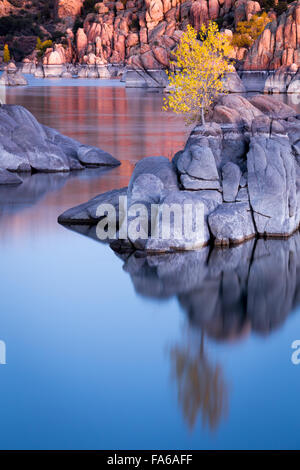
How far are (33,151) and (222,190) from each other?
346 inches

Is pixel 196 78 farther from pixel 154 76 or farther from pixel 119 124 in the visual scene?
pixel 154 76

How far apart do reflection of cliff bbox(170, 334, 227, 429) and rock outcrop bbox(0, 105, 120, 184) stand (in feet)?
42.3

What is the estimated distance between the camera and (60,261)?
12.4 metres

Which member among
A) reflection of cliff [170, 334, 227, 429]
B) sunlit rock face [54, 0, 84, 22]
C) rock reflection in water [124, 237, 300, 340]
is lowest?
rock reflection in water [124, 237, 300, 340]

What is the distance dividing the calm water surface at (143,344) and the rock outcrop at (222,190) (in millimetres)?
518

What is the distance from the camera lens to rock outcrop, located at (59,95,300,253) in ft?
43.1

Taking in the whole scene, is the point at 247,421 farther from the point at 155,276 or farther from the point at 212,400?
the point at 155,276

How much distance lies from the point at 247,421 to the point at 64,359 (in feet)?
7.88

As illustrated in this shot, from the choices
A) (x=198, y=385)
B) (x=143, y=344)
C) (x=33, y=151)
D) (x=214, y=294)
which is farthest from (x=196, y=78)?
(x=198, y=385)

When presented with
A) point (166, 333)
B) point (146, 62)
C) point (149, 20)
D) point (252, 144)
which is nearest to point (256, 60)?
point (146, 62)

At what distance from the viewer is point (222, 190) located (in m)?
14.7

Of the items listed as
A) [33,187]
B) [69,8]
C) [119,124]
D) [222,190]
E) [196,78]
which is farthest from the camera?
[69,8]

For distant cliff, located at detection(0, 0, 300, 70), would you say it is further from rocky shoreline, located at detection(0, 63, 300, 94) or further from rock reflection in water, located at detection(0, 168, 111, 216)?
rock reflection in water, located at detection(0, 168, 111, 216)

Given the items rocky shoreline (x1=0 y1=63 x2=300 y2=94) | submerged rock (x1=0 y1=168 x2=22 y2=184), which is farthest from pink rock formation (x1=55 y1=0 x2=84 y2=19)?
submerged rock (x1=0 y1=168 x2=22 y2=184)
